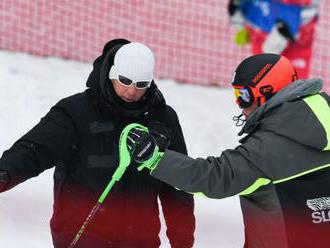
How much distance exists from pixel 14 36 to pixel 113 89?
5.93 meters

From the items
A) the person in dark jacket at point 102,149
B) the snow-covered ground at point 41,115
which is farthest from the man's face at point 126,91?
the snow-covered ground at point 41,115

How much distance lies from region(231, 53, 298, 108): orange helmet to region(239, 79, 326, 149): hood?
0.21ft

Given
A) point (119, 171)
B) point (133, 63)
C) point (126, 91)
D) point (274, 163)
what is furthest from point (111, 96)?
point (274, 163)

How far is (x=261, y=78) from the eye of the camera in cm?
334

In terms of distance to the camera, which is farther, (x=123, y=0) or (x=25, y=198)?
(x=123, y=0)

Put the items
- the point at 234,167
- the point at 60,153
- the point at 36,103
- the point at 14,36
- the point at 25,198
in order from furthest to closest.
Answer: the point at 14,36
the point at 36,103
the point at 25,198
the point at 60,153
the point at 234,167

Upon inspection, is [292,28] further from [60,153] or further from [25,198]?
[60,153]

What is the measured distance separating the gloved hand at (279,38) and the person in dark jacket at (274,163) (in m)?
4.71

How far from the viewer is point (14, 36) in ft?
31.2

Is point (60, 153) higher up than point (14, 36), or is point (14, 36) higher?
point (60, 153)

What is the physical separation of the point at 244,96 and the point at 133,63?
0.67 meters

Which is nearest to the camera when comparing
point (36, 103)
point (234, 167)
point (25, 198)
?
point (234, 167)

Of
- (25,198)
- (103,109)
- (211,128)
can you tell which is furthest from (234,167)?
(211,128)

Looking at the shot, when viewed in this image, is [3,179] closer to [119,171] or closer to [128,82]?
[119,171]
